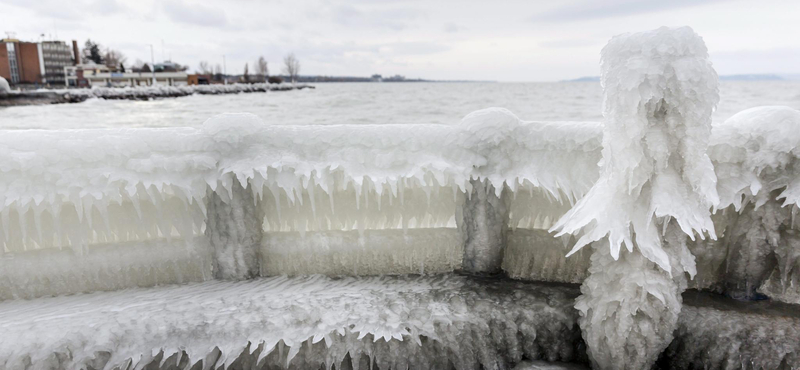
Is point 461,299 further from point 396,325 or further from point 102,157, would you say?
point 102,157

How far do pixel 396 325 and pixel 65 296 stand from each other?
95.2 inches

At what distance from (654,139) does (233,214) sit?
2809 mm

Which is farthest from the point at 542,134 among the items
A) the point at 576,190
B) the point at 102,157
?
the point at 102,157

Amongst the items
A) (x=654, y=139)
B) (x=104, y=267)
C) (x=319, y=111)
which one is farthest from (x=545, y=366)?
(x=319, y=111)

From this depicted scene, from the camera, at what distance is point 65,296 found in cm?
340

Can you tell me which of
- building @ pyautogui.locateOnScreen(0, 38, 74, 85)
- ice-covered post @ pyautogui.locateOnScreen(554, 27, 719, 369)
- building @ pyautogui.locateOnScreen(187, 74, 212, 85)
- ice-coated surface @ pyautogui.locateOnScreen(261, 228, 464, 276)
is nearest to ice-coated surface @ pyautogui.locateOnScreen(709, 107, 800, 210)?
ice-covered post @ pyautogui.locateOnScreen(554, 27, 719, 369)

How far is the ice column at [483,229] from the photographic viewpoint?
352cm

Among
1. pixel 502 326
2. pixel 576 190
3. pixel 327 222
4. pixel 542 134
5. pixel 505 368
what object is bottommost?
pixel 505 368

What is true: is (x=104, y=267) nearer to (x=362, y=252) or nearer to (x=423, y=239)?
(x=362, y=252)

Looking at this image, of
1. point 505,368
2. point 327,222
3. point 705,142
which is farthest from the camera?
point 327,222

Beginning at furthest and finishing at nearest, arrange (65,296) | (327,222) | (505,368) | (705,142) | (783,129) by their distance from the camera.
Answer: (327,222)
(65,296)
(505,368)
(783,129)
(705,142)

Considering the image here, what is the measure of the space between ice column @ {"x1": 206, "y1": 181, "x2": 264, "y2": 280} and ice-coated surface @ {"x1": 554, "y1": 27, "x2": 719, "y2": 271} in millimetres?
2251

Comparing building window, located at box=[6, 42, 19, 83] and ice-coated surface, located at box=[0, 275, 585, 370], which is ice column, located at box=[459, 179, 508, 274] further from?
building window, located at box=[6, 42, 19, 83]

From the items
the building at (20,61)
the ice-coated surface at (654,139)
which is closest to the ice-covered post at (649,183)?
the ice-coated surface at (654,139)
